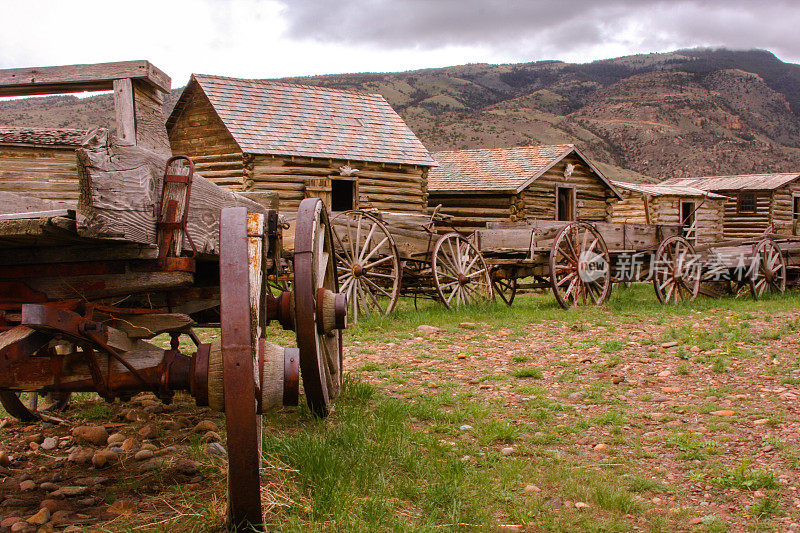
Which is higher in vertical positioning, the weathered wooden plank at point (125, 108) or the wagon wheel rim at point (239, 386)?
the weathered wooden plank at point (125, 108)

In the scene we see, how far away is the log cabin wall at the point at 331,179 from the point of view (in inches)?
619

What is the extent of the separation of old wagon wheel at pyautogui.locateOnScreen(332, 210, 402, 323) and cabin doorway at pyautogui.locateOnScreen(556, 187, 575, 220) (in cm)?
1435

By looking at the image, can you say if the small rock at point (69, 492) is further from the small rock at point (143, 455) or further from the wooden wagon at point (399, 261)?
the wooden wagon at point (399, 261)

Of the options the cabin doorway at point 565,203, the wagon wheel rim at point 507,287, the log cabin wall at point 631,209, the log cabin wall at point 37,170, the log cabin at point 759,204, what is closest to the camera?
the wagon wheel rim at point 507,287

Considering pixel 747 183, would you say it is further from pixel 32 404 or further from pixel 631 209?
pixel 32 404

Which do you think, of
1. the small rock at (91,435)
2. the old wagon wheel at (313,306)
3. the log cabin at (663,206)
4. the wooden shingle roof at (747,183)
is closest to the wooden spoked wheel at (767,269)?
the old wagon wheel at (313,306)

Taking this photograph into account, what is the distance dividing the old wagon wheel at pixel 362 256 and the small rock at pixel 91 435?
4.64 m

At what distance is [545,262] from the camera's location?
964 cm

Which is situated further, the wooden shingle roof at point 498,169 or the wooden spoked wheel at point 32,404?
the wooden shingle roof at point 498,169

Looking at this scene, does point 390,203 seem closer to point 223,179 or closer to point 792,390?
point 223,179

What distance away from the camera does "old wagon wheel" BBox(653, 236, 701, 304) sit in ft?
35.0

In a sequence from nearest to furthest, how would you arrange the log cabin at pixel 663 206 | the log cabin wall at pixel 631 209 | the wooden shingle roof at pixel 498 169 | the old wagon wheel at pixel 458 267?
the old wagon wheel at pixel 458 267 → the wooden shingle roof at pixel 498 169 → the log cabin at pixel 663 206 → the log cabin wall at pixel 631 209

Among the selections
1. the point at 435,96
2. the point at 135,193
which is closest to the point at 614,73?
the point at 435,96

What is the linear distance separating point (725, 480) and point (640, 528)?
0.71 m
